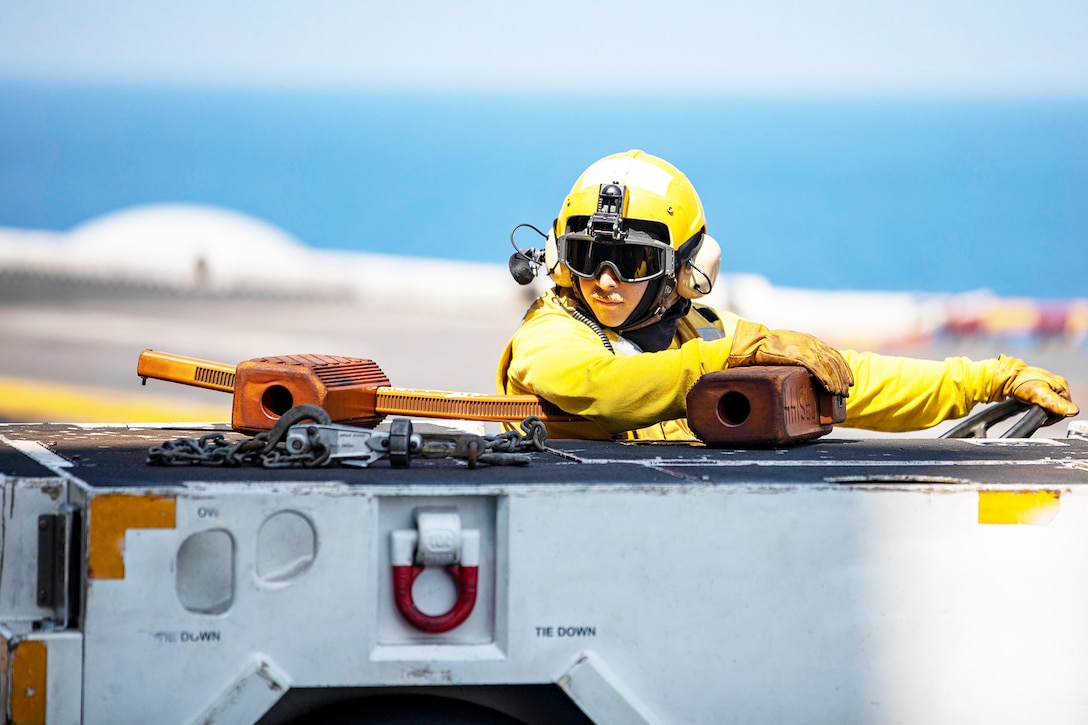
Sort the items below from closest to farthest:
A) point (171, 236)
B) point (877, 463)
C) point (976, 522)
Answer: point (976, 522)
point (877, 463)
point (171, 236)

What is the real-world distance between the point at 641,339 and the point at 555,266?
0.31 m

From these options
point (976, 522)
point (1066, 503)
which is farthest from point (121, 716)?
point (1066, 503)

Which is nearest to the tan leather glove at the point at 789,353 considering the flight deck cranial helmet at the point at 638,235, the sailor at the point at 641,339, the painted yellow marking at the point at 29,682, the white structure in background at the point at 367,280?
the sailor at the point at 641,339

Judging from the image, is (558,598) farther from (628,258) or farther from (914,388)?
(914,388)

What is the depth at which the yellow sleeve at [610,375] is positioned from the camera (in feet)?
11.4

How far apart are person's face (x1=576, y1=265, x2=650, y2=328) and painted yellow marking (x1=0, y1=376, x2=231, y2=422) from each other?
6257 mm

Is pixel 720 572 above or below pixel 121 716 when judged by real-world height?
above

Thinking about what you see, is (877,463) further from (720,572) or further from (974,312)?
(974,312)

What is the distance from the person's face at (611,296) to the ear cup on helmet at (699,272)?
5.2 inches

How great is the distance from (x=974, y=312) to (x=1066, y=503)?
9412 mm

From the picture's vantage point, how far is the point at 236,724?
7.95 feet

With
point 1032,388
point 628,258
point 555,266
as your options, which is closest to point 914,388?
point 1032,388

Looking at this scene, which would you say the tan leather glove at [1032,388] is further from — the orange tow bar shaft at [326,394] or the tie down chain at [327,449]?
the tie down chain at [327,449]

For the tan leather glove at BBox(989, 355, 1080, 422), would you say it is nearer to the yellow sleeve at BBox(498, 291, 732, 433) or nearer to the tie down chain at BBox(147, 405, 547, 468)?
the yellow sleeve at BBox(498, 291, 732, 433)
